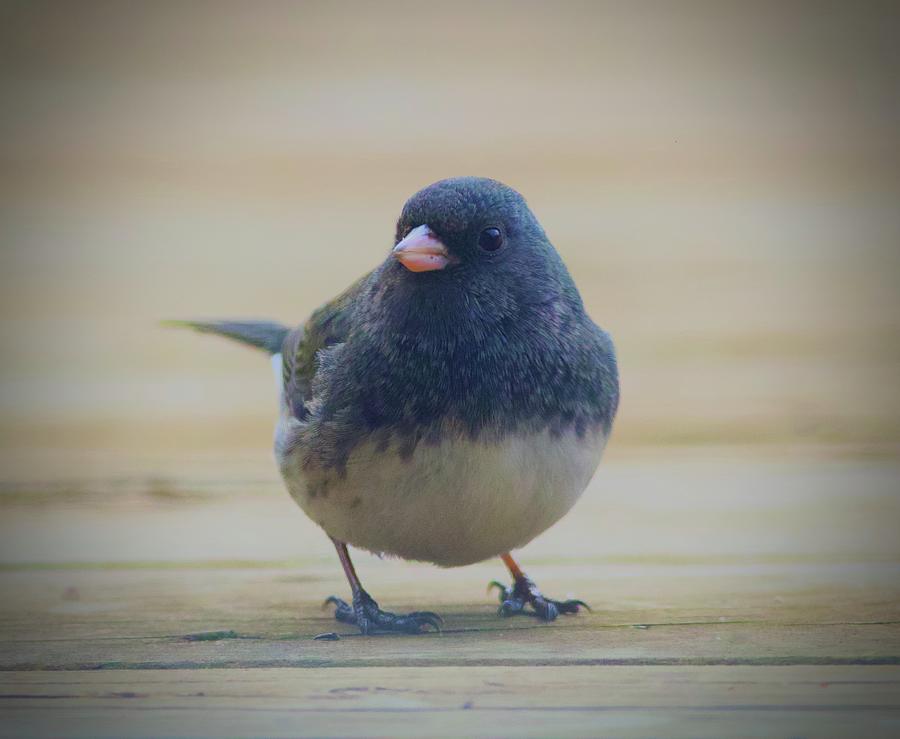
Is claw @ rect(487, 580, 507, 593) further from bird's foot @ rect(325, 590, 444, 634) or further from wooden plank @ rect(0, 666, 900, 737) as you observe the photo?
wooden plank @ rect(0, 666, 900, 737)

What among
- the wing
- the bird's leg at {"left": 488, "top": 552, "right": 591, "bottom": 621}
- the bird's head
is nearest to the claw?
the bird's leg at {"left": 488, "top": 552, "right": 591, "bottom": 621}

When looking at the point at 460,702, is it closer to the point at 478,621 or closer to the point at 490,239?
the point at 478,621

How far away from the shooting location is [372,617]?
6.58 feet

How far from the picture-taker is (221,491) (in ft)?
9.45

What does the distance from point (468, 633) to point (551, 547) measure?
1.94 feet

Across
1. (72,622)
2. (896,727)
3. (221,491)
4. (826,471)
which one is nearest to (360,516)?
(72,622)

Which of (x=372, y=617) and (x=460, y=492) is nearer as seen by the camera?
(x=460, y=492)

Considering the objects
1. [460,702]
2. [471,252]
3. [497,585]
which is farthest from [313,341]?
[460,702]

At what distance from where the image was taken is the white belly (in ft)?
5.98

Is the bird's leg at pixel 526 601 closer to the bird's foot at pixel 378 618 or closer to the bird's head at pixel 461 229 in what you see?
the bird's foot at pixel 378 618

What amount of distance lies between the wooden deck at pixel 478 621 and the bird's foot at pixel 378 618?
4 centimetres

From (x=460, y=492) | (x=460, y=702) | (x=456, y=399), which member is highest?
(x=456, y=399)

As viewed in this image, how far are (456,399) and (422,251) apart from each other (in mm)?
224

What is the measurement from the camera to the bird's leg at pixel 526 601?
204 centimetres
